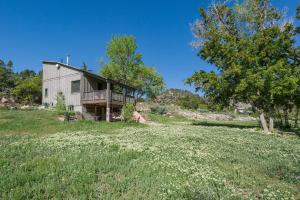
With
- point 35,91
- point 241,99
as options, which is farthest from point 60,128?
point 35,91

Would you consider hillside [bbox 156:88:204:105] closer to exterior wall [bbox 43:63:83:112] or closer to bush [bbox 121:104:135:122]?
exterior wall [bbox 43:63:83:112]

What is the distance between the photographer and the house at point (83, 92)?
2606cm

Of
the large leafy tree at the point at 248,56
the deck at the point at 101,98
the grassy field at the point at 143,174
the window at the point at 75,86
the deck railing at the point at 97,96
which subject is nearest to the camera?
the grassy field at the point at 143,174

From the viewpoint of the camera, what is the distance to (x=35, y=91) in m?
44.4

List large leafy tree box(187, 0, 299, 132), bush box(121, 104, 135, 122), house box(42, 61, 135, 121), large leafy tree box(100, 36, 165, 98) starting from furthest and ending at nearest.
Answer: large leafy tree box(100, 36, 165, 98), house box(42, 61, 135, 121), bush box(121, 104, 135, 122), large leafy tree box(187, 0, 299, 132)

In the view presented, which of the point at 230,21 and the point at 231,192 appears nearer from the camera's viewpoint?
the point at 231,192

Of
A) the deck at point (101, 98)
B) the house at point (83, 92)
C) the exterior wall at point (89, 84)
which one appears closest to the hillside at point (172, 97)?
the house at point (83, 92)

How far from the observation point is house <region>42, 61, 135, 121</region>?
2606cm

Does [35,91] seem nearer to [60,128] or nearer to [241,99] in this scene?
[60,128]

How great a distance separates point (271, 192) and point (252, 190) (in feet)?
1.26

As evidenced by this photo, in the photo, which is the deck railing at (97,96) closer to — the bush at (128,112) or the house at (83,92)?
the house at (83,92)

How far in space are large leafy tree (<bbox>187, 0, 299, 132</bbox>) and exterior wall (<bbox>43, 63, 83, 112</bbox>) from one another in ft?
43.3

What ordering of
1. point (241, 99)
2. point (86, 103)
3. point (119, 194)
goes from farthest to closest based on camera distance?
point (86, 103), point (241, 99), point (119, 194)

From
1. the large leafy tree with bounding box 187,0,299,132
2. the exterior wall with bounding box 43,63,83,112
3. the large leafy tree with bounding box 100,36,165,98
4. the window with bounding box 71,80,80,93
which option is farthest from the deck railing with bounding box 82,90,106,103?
the large leafy tree with bounding box 100,36,165,98
